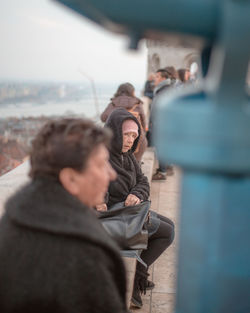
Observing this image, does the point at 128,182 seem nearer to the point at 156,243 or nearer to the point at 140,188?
the point at 140,188

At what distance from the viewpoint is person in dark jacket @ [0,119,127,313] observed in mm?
1449

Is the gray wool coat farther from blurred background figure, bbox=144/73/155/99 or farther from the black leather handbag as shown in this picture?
blurred background figure, bbox=144/73/155/99

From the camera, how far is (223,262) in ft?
2.68

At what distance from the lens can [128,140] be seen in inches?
141

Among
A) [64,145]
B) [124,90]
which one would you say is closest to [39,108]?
[124,90]

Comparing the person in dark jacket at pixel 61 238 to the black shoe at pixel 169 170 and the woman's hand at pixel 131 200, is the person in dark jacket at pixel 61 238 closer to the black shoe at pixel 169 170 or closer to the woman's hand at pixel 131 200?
the woman's hand at pixel 131 200

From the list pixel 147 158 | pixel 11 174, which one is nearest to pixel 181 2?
pixel 11 174

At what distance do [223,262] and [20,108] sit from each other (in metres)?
7.47

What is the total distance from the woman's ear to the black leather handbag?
134 centimetres

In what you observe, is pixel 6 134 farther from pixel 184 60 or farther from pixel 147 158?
pixel 184 60

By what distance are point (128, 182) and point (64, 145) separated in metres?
2.06

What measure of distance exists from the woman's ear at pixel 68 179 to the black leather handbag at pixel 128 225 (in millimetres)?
1341

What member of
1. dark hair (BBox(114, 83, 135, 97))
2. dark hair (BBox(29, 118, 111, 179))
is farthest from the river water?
dark hair (BBox(29, 118, 111, 179))

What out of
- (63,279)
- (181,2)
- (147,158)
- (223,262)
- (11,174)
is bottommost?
(147,158)
